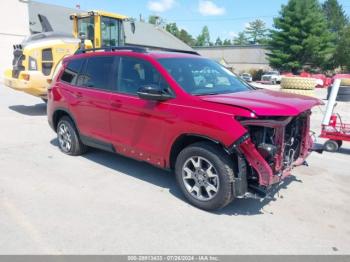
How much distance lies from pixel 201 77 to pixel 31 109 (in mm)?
8252

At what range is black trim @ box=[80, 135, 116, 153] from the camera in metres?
5.25

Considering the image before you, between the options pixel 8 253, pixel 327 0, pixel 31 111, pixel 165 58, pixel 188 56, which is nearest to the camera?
pixel 8 253


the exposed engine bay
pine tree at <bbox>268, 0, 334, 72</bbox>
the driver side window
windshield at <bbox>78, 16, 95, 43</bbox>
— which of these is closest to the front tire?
the exposed engine bay

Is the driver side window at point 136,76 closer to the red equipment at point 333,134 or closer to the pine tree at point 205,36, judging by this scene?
the red equipment at point 333,134

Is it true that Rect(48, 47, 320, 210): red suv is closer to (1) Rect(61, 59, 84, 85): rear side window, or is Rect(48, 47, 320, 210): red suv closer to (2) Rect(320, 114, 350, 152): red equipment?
(1) Rect(61, 59, 84, 85): rear side window

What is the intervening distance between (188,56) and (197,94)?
1202mm

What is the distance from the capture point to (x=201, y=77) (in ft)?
15.7

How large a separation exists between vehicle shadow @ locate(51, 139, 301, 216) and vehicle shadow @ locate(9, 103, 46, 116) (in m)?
4.96

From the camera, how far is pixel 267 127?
3846 mm

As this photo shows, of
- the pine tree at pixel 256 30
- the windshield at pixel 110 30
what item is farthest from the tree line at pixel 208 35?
the windshield at pixel 110 30

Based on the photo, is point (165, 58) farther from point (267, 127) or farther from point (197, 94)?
point (267, 127)

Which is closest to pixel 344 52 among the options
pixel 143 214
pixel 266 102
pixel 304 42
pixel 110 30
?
pixel 304 42

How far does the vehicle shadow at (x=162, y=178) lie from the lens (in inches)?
167

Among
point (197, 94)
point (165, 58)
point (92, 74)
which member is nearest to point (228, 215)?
point (197, 94)
